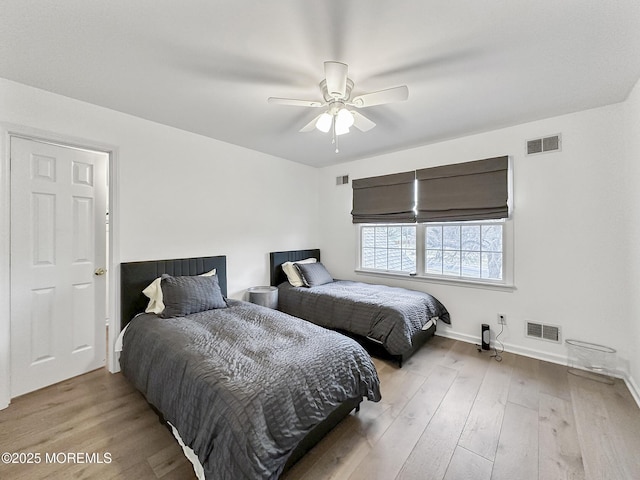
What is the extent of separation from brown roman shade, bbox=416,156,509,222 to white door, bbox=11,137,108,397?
3670mm

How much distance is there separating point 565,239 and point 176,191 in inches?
162

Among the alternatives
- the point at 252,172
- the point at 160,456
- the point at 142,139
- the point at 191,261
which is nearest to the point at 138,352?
the point at 160,456

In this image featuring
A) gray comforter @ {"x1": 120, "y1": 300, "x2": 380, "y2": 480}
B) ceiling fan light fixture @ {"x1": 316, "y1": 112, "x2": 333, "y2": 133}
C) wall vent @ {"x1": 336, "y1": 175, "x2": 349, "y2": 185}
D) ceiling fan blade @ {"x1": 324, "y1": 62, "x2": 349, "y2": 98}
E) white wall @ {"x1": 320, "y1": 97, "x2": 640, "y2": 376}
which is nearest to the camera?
gray comforter @ {"x1": 120, "y1": 300, "x2": 380, "y2": 480}

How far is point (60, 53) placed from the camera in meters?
1.78

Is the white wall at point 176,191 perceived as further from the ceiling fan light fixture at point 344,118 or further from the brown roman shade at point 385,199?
the ceiling fan light fixture at point 344,118

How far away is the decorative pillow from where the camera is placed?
384cm

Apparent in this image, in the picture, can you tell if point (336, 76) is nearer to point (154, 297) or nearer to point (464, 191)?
point (464, 191)

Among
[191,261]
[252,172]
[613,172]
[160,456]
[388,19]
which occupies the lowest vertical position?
[160,456]

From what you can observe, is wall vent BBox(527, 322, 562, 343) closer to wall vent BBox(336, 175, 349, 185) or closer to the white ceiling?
the white ceiling

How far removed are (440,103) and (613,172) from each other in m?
1.71

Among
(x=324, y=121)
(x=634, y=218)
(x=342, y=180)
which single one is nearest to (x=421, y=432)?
(x=324, y=121)

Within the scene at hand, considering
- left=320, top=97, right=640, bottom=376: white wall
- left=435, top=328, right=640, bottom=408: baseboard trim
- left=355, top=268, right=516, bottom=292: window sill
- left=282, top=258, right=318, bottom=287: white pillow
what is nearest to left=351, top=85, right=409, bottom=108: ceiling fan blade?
left=320, top=97, right=640, bottom=376: white wall

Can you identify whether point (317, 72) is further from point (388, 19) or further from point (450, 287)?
point (450, 287)

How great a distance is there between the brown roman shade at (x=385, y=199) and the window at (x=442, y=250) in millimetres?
190
